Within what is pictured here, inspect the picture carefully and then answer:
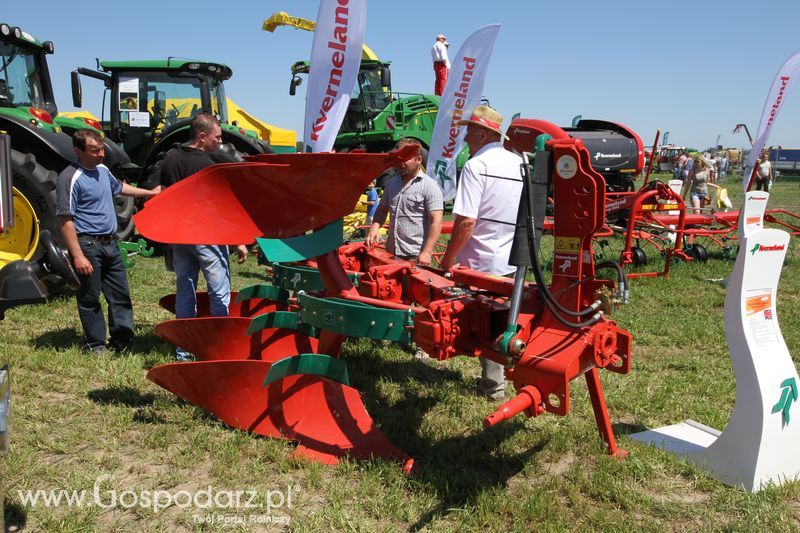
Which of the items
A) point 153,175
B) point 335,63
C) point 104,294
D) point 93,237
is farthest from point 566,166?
point 153,175

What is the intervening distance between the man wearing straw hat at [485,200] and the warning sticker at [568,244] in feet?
2.49

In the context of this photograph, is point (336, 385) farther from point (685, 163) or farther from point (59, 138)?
point (685, 163)

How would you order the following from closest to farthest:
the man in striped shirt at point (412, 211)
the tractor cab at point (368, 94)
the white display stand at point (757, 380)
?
the white display stand at point (757, 380) < the man in striped shirt at point (412, 211) < the tractor cab at point (368, 94)

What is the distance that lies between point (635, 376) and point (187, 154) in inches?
138

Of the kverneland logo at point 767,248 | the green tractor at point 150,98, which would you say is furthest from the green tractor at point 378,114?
the kverneland logo at point 767,248

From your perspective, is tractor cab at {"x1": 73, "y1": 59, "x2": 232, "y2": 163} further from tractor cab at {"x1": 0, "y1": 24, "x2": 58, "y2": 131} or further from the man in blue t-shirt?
the man in blue t-shirt

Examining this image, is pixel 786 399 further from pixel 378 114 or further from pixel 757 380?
pixel 378 114

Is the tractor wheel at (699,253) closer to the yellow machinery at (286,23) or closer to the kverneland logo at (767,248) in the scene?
the kverneland logo at (767,248)

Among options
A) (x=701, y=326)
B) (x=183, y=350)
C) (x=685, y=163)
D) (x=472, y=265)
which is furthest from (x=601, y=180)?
(x=685, y=163)

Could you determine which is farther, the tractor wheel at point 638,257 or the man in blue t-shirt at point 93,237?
the tractor wheel at point 638,257

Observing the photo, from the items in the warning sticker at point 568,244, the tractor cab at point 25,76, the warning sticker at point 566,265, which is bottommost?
the warning sticker at point 566,265

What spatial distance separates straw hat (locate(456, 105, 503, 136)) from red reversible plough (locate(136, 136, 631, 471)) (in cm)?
85

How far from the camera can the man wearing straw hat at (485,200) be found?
11.2 ft

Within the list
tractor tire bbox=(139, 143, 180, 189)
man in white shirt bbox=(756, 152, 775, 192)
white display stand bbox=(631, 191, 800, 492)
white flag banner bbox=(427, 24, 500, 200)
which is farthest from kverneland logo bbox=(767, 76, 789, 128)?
man in white shirt bbox=(756, 152, 775, 192)
